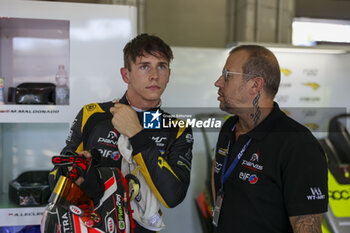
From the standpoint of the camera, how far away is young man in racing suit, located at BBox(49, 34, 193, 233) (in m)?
1.35

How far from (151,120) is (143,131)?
200 millimetres

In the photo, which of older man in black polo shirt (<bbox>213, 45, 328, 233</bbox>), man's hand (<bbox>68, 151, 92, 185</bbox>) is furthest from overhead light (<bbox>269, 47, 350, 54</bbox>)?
man's hand (<bbox>68, 151, 92, 185</bbox>)

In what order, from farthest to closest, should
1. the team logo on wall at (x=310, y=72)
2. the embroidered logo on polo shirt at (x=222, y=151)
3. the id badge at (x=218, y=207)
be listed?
the team logo on wall at (x=310, y=72) < the embroidered logo on polo shirt at (x=222, y=151) < the id badge at (x=218, y=207)

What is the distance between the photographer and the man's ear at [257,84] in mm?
1429

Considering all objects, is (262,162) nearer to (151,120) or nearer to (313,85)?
(151,120)

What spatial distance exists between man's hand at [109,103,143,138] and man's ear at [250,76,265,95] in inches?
20.4

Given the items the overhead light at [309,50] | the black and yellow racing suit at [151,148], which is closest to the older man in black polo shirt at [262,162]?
the black and yellow racing suit at [151,148]

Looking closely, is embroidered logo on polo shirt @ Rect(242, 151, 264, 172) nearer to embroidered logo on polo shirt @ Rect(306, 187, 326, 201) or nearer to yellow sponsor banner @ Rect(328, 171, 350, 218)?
embroidered logo on polo shirt @ Rect(306, 187, 326, 201)

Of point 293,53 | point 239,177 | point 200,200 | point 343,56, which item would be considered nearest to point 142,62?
point 239,177

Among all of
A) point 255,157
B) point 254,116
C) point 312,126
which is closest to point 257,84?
point 254,116

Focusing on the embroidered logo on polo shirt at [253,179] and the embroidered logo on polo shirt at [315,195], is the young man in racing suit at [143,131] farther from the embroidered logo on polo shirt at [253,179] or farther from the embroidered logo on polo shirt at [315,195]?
the embroidered logo on polo shirt at [315,195]

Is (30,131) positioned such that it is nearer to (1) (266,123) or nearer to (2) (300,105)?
(1) (266,123)

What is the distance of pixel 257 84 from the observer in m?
1.44

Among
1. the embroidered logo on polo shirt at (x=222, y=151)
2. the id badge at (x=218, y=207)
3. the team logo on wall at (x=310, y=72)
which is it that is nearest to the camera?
the id badge at (x=218, y=207)
